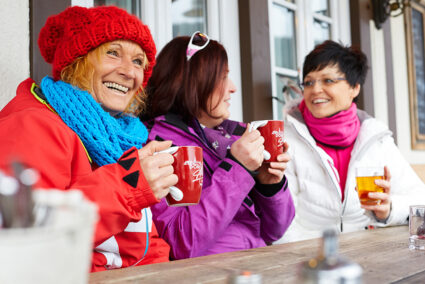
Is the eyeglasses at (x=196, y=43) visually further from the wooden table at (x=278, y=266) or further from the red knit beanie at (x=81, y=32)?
the wooden table at (x=278, y=266)

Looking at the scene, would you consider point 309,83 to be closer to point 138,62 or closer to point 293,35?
point 293,35

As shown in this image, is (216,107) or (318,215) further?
(318,215)

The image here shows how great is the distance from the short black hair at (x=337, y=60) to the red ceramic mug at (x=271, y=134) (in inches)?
37.4

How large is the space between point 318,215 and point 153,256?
0.97m

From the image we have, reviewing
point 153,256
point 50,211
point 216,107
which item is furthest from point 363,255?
point 216,107

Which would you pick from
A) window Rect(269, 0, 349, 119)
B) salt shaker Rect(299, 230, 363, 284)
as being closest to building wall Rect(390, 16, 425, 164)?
window Rect(269, 0, 349, 119)

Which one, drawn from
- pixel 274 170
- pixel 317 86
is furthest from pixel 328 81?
pixel 274 170

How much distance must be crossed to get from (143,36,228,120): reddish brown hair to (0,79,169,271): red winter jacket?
1.98 feet

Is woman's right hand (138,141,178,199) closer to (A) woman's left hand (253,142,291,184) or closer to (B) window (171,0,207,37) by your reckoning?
(A) woman's left hand (253,142,291,184)

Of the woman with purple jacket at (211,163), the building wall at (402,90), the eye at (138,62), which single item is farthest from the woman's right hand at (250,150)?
the building wall at (402,90)

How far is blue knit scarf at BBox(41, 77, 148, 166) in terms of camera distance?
107 centimetres

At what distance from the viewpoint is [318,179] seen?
1.95 meters

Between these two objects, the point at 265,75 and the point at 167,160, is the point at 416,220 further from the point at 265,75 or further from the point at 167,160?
the point at 265,75

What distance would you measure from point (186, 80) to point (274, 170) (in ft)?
1.64
